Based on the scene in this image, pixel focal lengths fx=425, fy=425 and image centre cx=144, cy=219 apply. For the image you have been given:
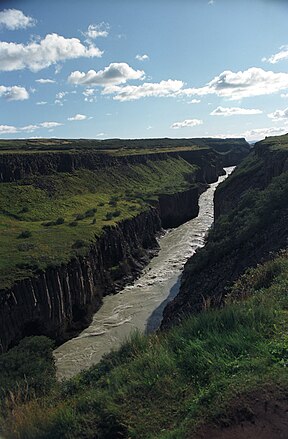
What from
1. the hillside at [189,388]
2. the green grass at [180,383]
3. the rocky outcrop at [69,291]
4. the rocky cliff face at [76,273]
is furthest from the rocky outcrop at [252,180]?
the green grass at [180,383]

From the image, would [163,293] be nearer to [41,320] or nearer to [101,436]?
[41,320]

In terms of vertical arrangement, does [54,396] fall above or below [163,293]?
above

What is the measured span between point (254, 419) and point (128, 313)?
25.0 metres

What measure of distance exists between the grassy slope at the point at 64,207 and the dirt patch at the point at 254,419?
828 inches

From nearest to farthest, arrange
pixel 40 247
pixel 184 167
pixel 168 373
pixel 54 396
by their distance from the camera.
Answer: pixel 168 373 → pixel 54 396 → pixel 40 247 → pixel 184 167

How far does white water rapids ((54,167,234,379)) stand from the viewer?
24.7 m

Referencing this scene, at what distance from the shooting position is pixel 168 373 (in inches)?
273

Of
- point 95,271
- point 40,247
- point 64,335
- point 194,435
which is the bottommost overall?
point 64,335

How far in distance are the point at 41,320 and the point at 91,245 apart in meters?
9.77

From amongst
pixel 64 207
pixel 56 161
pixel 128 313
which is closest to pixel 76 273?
pixel 128 313

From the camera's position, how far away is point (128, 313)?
2994 centimetres

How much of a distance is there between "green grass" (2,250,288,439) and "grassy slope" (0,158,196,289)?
18.8 meters

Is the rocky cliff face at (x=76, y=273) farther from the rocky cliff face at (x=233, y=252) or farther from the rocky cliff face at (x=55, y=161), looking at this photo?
the rocky cliff face at (x=233, y=252)

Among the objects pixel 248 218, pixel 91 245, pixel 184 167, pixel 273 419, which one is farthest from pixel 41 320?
pixel 184 167
